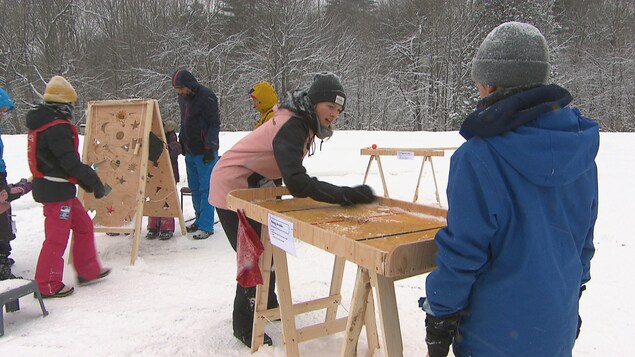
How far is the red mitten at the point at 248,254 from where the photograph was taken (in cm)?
249

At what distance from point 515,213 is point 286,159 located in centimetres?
122

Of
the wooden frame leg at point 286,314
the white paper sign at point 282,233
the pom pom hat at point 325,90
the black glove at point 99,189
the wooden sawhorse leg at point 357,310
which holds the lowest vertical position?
the wooden frame leg at point 286,314

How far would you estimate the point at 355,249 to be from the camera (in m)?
1.51

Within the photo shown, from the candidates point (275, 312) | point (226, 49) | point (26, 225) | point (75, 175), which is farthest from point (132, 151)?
point (226, 49)

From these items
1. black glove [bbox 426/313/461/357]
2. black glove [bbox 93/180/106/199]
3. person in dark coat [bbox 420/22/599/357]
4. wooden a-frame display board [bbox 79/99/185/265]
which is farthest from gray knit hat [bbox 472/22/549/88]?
wooden a-frame display board [bbox 79/99/185/265]

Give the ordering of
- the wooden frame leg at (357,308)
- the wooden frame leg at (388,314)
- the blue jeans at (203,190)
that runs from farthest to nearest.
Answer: the blue jeans at (203,190) → the wooden frame leg at (357,308) → the wooden frame leg at (388,314)

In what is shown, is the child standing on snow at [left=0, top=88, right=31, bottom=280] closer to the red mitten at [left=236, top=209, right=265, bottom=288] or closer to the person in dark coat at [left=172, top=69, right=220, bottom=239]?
the person in dark coat at [left=172, top=69, right=220, bottom=239]

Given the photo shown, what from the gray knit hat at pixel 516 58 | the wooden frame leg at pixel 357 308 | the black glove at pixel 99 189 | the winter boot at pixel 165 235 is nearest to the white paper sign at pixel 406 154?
the winter boot at pixel 165 235

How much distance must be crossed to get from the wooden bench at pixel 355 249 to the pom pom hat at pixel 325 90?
59 cm

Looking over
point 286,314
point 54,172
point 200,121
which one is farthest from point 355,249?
point 200,121

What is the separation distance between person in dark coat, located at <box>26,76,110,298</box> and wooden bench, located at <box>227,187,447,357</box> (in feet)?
6.30

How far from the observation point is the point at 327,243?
1671mm

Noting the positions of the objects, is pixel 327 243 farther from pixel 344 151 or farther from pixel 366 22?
pixel 366 22

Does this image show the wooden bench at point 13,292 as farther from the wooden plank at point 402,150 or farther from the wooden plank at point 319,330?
the wooden plank at point 402,150
